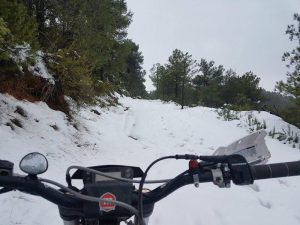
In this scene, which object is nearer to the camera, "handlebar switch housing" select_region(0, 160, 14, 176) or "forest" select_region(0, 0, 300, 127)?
"handlebar switch housing" select_region(0, 160, 14, 176)

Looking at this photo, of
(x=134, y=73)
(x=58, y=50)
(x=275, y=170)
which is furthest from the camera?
(x=134, y=73)

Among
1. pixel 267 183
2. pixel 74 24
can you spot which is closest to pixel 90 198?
pixel 267 183

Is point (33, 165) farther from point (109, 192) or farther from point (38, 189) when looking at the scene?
point (109, 192)

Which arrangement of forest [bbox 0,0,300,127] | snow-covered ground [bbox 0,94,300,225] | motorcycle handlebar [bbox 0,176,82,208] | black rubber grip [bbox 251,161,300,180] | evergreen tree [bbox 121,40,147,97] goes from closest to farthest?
motorcycle handlebar [bbox 0,176,82,208] < black rubber grip [bbox 251,161,300,180] < snow-covered ground [bbox 0,94,300,225] < forest [bbox 0,0,300,127] < evergreen tree [bbox 121,40,147,97]

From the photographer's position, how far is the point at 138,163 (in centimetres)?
811

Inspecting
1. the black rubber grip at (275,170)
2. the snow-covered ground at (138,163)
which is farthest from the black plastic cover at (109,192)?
the snow-covered ground at (138,163)

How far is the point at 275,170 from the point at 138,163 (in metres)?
6.52

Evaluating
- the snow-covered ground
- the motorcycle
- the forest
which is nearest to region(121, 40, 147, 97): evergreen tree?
the forest

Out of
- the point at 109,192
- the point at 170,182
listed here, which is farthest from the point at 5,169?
the point at 170,182

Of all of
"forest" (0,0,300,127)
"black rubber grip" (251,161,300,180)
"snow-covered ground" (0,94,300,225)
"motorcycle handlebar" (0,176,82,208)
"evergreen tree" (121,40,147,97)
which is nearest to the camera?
"motorcycle handlebar" (0,176,82,208)

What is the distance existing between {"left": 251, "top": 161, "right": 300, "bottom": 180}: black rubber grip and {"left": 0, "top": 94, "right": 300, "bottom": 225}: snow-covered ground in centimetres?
305

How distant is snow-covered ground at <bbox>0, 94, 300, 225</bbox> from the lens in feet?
15.4

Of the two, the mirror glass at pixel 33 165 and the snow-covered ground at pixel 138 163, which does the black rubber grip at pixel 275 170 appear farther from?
the snow-covered ground at pixel 138 163

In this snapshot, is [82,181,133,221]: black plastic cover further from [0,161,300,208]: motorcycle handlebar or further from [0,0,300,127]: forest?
[0,0,300,127]: forest
